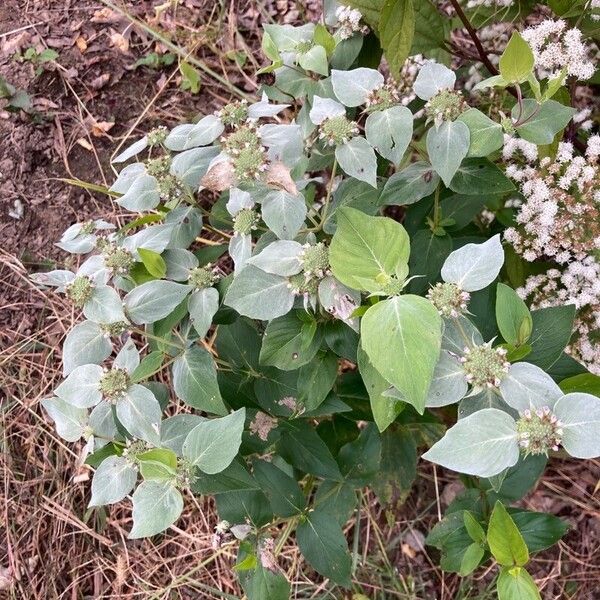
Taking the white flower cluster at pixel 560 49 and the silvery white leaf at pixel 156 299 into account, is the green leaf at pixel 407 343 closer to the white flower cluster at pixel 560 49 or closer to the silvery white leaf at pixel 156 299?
the silvery white leaf at pixel 156 299

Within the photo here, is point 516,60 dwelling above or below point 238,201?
above

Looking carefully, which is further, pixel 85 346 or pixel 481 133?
pixel 85 346

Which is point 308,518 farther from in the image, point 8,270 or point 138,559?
point 8,270

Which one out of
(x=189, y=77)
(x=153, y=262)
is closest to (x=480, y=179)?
(x=153, y=262)

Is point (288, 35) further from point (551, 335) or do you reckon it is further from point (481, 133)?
point (551, 335)

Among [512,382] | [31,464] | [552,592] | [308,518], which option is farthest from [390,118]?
[31,464]

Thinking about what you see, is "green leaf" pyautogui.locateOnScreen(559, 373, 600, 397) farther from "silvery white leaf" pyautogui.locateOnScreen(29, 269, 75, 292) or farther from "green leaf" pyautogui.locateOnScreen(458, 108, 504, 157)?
"silvery white leaf" pyautogui.locateOnScreen(29, 269, 75, 292)
